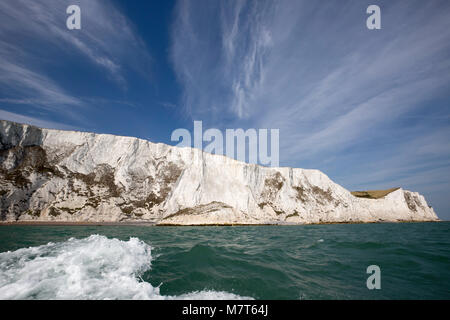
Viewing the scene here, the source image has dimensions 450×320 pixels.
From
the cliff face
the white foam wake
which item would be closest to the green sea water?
the white foam wake

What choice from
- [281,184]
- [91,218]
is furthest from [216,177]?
[91,218]

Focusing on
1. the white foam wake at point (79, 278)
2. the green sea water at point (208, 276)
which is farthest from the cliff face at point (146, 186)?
the white foam wake at point (79, 278)

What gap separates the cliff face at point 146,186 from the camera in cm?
3909

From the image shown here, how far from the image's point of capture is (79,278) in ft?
16.2

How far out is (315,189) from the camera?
58062mm

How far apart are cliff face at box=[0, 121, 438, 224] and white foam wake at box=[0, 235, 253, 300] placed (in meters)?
36.7

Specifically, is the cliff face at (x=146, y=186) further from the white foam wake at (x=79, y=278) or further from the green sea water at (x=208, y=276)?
the white foam wake at (x=79, y=278)

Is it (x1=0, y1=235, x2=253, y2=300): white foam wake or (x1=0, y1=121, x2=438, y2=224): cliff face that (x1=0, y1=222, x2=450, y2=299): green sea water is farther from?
(x1=0, y1=121, x2=438, y2=224): cliff face

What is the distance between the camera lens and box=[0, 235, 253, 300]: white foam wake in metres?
4.22

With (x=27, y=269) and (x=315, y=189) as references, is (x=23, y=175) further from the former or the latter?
(x=315, y=189)

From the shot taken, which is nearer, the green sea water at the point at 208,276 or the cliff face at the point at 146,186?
the green sea water at the point at 208,276

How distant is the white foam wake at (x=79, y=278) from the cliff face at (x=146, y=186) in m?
36.7

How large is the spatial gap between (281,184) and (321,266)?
51.0 metres
